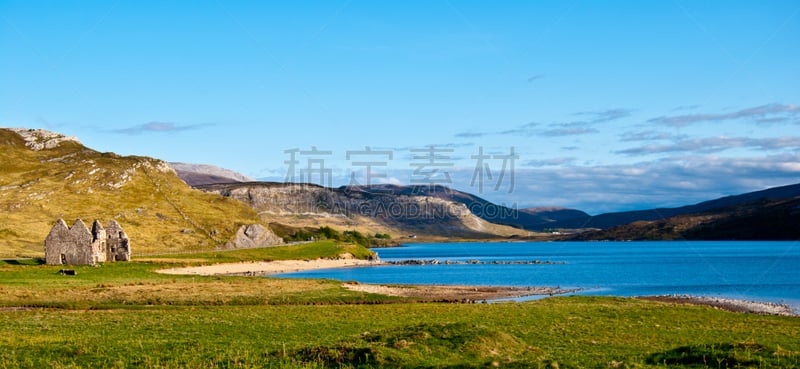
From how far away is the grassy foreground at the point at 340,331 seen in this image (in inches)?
1100

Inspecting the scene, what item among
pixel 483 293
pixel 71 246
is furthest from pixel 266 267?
pixel 483 293

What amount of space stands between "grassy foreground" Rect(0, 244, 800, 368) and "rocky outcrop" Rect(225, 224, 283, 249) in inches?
4097

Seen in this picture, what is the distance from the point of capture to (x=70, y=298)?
6034 centimetres

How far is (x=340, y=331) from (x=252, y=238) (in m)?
151

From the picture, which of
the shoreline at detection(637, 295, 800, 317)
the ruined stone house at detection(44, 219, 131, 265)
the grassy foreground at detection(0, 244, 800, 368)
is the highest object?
the ruined stone house at detection(44, 219, 131, 265)

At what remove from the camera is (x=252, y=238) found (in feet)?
612

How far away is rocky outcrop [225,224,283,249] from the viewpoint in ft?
591

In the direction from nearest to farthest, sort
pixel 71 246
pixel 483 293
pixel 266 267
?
pixel 483 293 < pixel 71 246 < pixel 266 267

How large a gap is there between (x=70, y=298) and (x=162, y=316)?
1781cm

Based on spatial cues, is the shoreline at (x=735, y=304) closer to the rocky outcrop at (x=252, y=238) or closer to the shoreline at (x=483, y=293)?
the shoreline at (x=483, y=293)

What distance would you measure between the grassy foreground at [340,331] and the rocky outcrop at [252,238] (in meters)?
104

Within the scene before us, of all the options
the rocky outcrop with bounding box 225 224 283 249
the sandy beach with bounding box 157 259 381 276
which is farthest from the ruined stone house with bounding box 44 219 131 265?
the rocky outcrop with bounding box 225 224 283 249

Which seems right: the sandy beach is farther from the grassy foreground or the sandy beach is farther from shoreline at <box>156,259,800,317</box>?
the grassy foreground

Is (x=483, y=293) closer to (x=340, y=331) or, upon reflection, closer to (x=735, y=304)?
(x=735, y=304)
